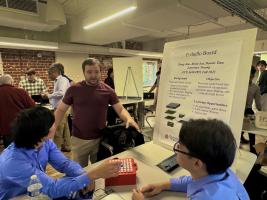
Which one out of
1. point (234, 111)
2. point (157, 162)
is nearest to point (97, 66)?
point (157, 162)

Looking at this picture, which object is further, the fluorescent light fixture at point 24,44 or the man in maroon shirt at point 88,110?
the fluorescent light fixture at point 24,44

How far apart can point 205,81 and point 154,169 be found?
672 mm

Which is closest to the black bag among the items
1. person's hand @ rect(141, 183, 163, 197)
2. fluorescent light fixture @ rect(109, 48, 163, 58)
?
person's hand @ rect(141, 183, 163, 197)

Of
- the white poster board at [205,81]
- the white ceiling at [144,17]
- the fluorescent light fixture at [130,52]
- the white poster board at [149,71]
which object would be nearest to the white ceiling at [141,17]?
the white ceiling at [144,17]

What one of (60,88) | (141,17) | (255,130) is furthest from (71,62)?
(255,130)

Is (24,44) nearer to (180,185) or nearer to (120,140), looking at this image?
(120,140)

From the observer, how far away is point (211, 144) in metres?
0.73

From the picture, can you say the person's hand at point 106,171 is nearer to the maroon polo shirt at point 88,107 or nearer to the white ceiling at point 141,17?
the maroon polo shirt at point 88,107

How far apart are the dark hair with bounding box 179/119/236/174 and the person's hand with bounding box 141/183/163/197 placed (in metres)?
0.34

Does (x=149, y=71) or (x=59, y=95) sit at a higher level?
(x=149, y=71)

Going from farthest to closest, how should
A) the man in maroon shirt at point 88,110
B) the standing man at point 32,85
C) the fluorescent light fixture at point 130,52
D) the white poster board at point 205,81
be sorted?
the fluorescent light fixture at point 130,52, the standing man at point 32,85, the man in maroon shirt at point 88,110, the white poster board at point 205,81

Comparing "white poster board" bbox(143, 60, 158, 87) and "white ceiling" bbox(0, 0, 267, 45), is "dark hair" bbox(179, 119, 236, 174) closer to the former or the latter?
"white ceiling" bbox(0, 0, 267, 45)

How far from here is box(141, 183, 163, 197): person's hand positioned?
3.29ft

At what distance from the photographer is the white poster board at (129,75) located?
191 inches
